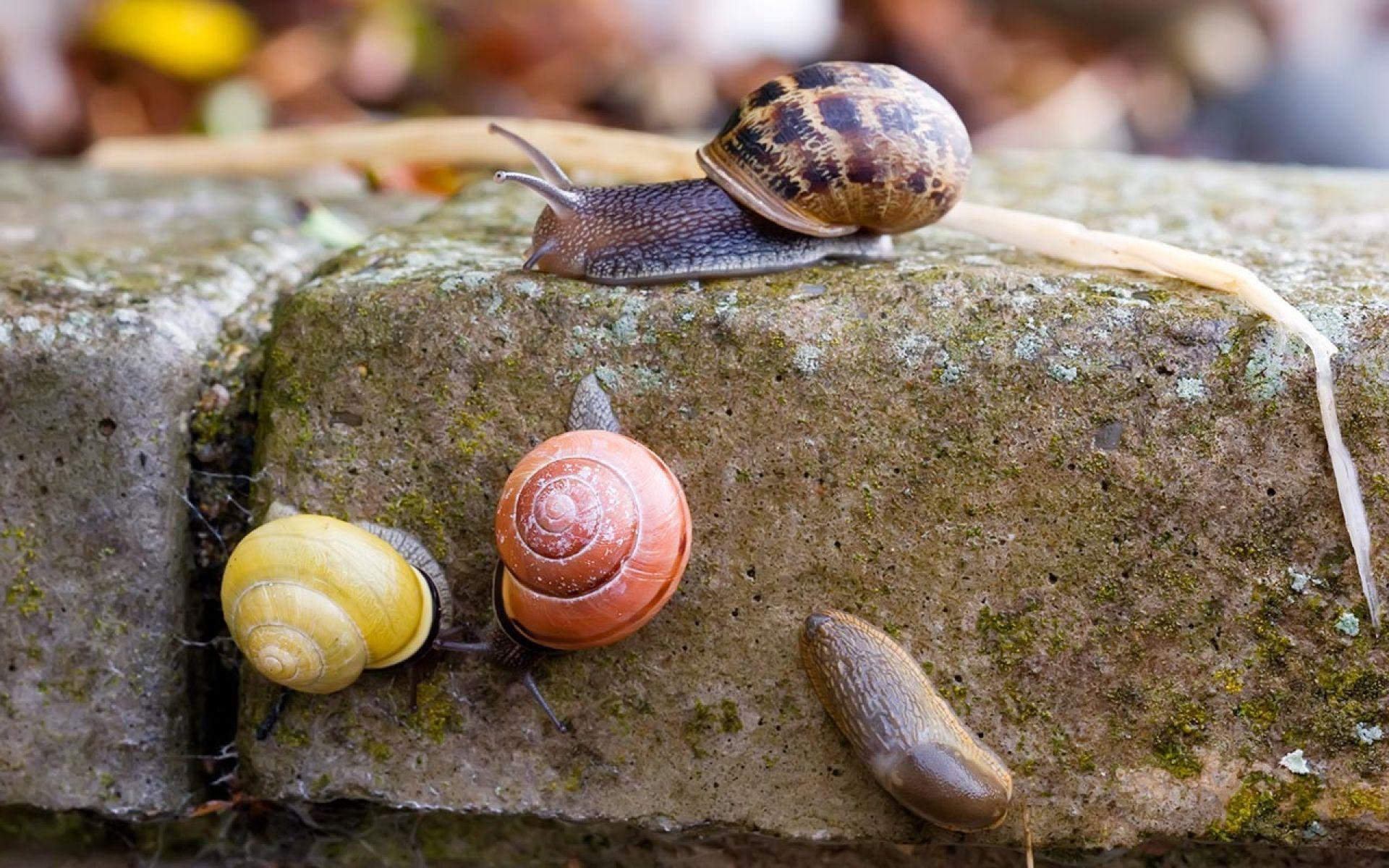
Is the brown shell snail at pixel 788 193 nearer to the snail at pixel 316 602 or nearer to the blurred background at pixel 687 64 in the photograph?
the snail at pixel 316 602

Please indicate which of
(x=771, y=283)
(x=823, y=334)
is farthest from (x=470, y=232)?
(x=823, y=334)

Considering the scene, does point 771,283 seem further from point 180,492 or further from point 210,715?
point 210,715

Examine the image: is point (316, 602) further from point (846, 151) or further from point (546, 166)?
point (846, 151)

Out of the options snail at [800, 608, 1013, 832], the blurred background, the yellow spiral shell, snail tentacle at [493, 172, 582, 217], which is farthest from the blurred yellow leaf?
snail at [800, 608, 1013, 832]

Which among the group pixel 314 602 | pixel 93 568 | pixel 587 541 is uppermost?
pixel 587 541

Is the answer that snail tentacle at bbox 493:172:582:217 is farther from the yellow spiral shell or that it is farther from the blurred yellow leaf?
the blurred yellow leaf

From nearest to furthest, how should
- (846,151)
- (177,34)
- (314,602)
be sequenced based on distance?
1. (314,602)
2. (846,151)
3. (177,34)

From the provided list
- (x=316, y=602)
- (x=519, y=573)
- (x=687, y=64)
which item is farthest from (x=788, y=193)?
(x=687, y=64)
